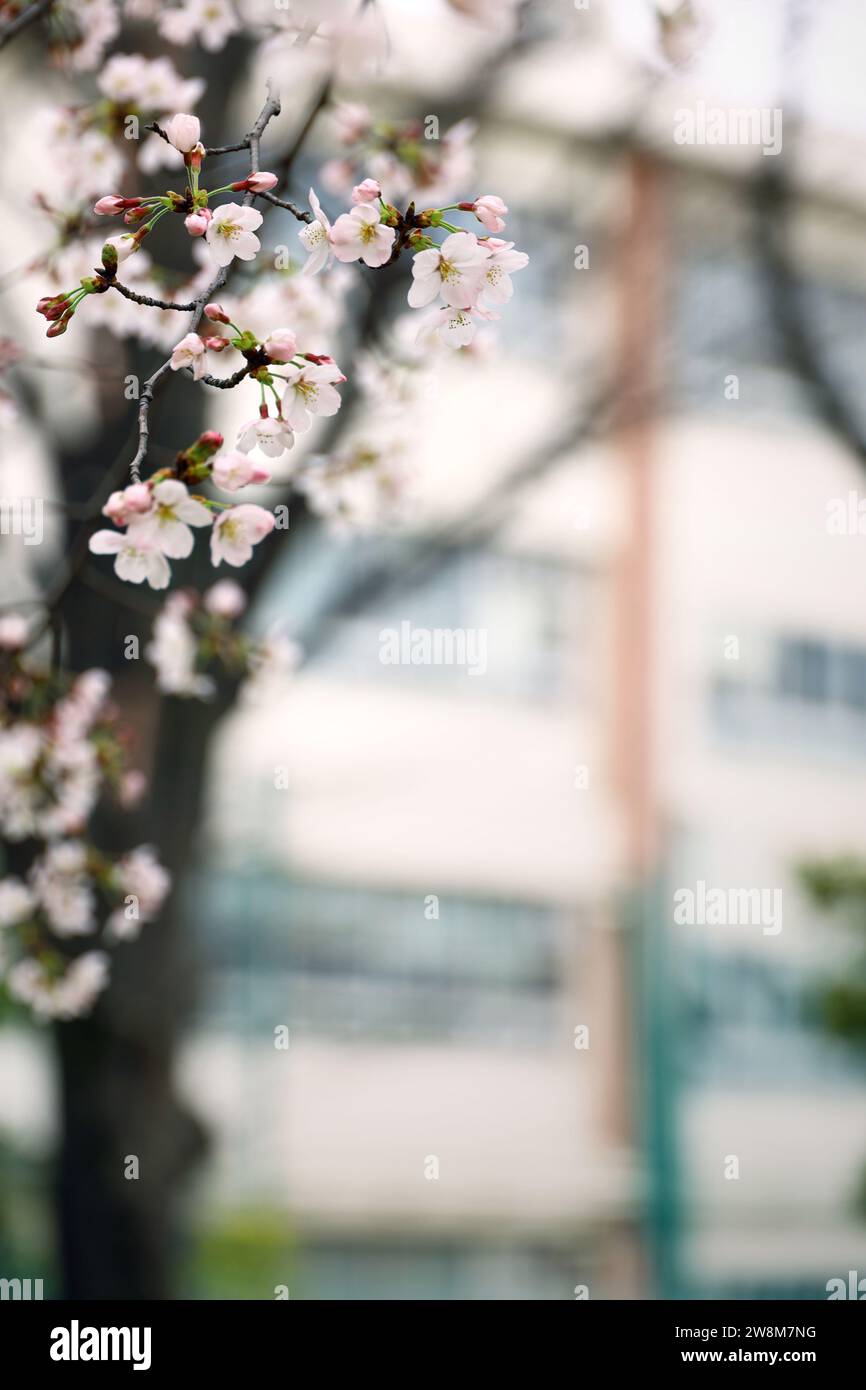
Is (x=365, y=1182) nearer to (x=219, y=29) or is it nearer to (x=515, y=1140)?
(x=515, y=1140)

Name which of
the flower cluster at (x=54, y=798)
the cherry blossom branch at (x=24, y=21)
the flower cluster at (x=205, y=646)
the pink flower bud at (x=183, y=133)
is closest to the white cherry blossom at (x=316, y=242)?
the pink flower bud at (x=183, y=133)

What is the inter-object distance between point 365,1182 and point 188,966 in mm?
4613

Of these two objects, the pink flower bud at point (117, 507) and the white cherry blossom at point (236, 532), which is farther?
the white cherry blossom at point (236, 532)

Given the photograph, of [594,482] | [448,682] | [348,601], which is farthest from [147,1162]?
[594,482]

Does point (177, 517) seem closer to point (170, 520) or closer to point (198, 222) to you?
point (170, 520)

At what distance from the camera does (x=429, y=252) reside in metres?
1.25

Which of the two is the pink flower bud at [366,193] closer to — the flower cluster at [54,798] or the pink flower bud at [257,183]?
the pink flower bud at [257,183]

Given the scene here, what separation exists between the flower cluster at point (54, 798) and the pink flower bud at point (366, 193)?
1.03 m

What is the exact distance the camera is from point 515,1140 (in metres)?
9.55

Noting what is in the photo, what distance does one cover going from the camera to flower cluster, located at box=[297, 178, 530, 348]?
125 centimetres

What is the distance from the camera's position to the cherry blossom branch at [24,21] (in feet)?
6.14

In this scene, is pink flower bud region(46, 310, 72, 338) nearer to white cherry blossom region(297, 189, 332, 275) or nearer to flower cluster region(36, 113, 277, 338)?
flower cluster region(36, 113, 277, 338)

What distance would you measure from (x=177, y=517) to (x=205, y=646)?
1200mm

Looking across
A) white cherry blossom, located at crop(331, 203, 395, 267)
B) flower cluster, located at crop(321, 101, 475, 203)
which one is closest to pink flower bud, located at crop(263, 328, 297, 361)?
white cherry blossom, located at crop(331, 203, 395, 267)
